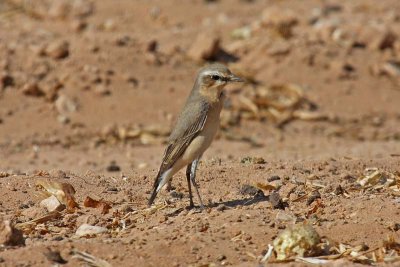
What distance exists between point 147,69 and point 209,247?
989 cm

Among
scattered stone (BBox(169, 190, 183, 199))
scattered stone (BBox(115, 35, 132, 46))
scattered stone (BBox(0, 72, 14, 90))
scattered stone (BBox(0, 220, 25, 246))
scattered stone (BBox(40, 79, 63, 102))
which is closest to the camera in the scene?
scattered stone (BBox(0, 220, 25, 246))

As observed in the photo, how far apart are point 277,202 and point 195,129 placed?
Result: 110 centimetres

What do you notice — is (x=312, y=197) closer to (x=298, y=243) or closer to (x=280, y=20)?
(x=298, y=243)

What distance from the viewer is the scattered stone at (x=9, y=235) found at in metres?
7.61

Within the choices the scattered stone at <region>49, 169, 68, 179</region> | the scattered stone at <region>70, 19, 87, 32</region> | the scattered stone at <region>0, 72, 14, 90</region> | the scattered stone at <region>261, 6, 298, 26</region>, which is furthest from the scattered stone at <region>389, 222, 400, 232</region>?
the scattered stone at <region>70, 19, 87, 32</region>

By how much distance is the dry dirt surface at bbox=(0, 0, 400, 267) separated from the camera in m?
7.65

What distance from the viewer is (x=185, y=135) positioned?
9.14m

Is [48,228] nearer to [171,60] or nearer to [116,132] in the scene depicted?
[116,132]

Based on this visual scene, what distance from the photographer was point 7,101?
15.8m

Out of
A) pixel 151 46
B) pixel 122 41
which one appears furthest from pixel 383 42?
pixel 122 41

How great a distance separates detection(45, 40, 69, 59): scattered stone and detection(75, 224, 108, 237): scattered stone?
29.0ft

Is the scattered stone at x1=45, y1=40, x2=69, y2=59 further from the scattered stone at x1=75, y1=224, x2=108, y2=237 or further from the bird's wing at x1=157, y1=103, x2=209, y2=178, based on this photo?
the scattered stone at x1=75, y1=224, x2=108, y2=237

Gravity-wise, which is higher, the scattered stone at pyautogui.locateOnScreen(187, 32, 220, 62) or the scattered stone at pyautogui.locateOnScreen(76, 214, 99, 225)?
the scattered stone at pyautogui.locateOnScreen(187, 32, 220, 62)

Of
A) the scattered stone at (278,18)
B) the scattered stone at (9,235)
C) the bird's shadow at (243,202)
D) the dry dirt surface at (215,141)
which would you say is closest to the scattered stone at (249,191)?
the dry dirt surface at (215,141)
